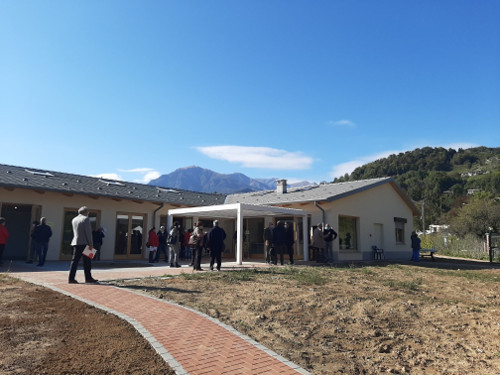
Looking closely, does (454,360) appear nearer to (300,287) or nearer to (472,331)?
(472,331)

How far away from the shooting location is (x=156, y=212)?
1805cm

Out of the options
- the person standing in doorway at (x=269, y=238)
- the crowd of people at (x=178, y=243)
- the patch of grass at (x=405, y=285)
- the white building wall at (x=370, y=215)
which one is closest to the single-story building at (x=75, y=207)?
the crowd of people at (x=178, y=243)

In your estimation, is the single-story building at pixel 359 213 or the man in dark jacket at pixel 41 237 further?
the single-story building at pixel 359 213

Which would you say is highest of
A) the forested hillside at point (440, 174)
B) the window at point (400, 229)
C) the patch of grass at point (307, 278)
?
the forested hillside at point (440, 174)

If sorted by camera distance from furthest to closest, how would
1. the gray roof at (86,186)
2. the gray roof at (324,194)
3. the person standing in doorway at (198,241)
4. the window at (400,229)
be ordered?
the window at (400,229) → the gray roof at (324,194) → the gray roof at (86,186) → the person standing in doorway at (198,241)

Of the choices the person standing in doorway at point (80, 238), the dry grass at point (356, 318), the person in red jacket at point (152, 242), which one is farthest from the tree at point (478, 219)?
the person standing in doorway at point (80, 238)

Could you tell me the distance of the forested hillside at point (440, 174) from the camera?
6274cm

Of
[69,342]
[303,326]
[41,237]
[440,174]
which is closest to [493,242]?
[303,326]

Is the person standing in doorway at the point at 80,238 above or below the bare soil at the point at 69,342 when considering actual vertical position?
above

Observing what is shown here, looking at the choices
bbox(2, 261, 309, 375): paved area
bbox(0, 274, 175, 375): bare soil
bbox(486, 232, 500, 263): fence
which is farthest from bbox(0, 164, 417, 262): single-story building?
bbox(0, 274, 175, 375): bare soil

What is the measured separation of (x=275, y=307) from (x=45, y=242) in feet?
30.6

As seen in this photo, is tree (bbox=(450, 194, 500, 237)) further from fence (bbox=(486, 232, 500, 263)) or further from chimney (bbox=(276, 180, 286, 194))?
chimney (bbox=(276, 180, 286, 194))

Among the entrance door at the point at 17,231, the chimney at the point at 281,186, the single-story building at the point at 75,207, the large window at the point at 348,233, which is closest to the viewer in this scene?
the single-story building at the point at 75,207

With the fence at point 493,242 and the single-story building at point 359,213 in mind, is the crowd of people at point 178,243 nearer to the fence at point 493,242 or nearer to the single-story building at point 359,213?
the single-story building at point 359,213
